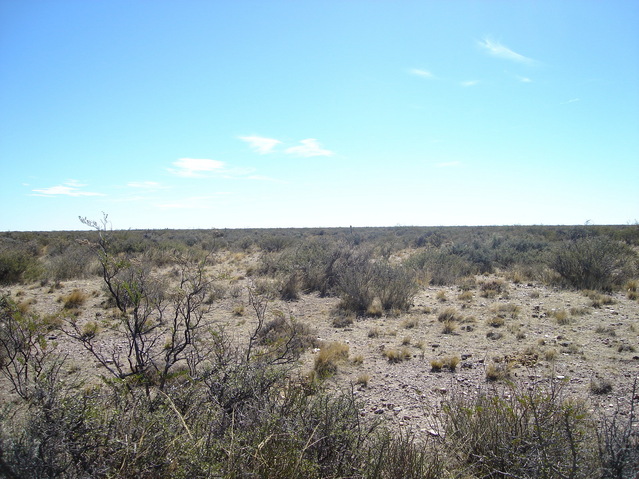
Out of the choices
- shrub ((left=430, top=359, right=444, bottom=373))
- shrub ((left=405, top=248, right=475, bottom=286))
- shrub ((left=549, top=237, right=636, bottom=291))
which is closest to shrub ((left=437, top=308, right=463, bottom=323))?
shrub ((left=430, top=359, right=444, bottom=373))

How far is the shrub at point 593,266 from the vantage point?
12.6 metres

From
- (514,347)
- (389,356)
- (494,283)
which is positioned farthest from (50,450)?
(494,283)

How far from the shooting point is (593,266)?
→ 12656 millimetres

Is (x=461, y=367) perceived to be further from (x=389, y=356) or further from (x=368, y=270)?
(x=368, y=270)

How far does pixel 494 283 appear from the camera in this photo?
13492 mm

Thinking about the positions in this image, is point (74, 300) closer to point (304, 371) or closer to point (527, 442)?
point (304, 371)

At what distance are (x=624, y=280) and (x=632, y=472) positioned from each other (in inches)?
520

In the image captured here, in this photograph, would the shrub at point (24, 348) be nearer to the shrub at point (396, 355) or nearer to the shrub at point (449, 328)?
the shrub at point (396, 355)

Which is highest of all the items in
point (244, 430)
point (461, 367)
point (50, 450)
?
point (50, 450)

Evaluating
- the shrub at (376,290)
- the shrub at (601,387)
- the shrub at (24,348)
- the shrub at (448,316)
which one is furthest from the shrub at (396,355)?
the shrub at (24,348)

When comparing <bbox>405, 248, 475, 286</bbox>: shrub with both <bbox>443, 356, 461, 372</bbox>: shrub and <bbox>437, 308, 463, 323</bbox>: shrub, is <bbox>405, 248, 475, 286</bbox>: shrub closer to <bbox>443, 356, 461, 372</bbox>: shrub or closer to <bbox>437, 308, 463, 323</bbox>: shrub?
<bbox>437, 308, 463, 323</bbox>: shrub

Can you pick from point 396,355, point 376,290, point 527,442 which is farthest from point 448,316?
point 527,442

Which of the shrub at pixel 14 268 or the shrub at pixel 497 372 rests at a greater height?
the shrub at pixel 14 268

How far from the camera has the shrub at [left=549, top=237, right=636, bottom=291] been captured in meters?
12.6
